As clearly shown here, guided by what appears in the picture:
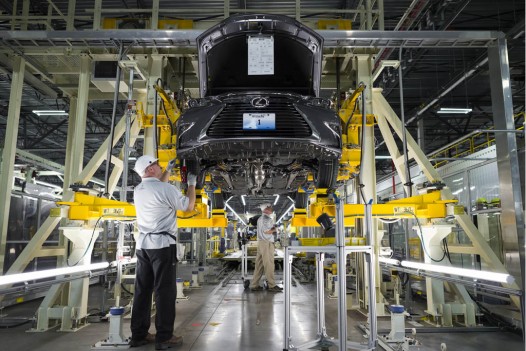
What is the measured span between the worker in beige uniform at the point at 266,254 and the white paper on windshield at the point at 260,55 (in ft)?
13.5

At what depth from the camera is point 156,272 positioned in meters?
3.07

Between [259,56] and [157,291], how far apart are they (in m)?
2.21

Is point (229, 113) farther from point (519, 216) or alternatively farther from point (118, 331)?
point (519, 216)

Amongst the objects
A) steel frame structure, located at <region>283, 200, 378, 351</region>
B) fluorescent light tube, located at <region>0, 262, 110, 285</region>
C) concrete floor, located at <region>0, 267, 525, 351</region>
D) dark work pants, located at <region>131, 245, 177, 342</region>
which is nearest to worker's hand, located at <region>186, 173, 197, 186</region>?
dark work pants, located at <region>131, 245, 177, 342</region>

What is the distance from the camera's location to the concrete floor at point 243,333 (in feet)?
11.1

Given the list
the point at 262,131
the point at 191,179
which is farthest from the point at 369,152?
the point at 191,179

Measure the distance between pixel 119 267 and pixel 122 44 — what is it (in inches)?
97.1

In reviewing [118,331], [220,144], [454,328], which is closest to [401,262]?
[454,328]

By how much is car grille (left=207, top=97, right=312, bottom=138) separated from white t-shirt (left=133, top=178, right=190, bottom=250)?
66 cm

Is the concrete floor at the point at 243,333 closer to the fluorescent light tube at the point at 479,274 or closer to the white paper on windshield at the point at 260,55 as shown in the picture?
the fluorescent light tube at the point at 479,274

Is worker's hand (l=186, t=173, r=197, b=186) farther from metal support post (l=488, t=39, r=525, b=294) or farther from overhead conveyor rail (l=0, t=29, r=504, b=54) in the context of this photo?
metal support post (l=488, t=39, r=525, b=294)

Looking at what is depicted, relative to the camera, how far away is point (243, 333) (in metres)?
3.69

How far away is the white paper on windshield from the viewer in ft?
10.5

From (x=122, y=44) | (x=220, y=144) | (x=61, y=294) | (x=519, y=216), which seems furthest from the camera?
(x=61, y=294)
